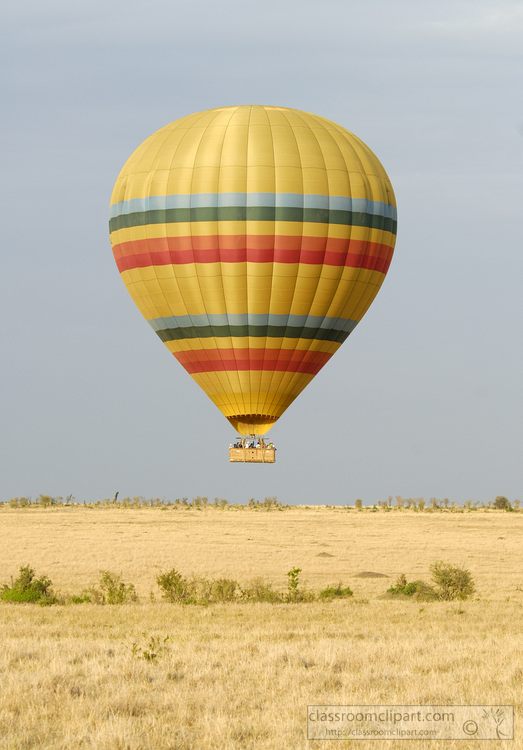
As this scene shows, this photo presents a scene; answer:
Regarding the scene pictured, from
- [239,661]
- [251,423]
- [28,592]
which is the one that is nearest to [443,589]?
[28,592]

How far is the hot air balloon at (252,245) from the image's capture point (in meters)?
46.1

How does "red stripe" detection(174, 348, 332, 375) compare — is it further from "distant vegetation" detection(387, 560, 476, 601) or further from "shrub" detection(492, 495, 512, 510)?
"shrub" detection(492, 495, 512, 510)

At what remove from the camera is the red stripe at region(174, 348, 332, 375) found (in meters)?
47.8

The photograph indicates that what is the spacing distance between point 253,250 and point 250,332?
3.35 m

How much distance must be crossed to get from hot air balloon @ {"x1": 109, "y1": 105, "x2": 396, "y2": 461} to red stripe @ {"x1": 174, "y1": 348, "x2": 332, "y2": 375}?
0.05m

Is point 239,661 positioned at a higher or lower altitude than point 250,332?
lower

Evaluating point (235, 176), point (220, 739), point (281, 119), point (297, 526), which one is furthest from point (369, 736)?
point (297, 526)

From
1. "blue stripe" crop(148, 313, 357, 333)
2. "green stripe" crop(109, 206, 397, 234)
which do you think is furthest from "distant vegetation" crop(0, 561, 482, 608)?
"green stripe" crop(109, 206, 397, 234)

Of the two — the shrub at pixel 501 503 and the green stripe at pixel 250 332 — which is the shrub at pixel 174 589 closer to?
the green stripe at pixel 250 332

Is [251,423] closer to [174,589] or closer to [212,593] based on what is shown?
[212,593]

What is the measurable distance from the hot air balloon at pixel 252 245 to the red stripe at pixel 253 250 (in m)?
0.05

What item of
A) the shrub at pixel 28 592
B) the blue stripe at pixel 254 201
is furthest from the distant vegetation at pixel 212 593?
the blue stripe at pixel 254 201

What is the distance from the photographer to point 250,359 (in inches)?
1884

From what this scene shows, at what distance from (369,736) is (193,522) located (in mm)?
68600
